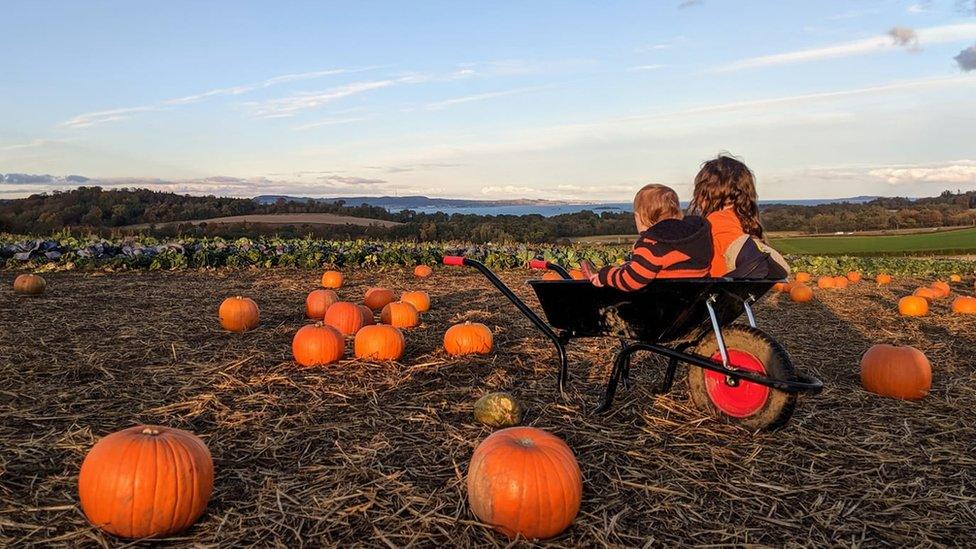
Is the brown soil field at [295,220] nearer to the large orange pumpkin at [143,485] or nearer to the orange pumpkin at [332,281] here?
the orange pumpkin at [332,281]

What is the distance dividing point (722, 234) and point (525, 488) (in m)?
2.07

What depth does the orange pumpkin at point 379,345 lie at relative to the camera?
15.8ft

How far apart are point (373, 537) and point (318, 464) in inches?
29.0

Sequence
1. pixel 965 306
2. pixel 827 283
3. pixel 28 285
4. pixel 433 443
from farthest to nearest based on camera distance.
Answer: pixel 827 283 < pixel 965 306 < pixel 28 285 < pixel 433 443

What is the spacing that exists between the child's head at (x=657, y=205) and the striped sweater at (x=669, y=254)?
0.27 m

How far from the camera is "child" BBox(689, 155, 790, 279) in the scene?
3602 millimetres

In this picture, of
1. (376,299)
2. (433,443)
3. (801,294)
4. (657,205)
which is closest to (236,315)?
(376,299)

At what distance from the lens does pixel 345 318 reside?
5.77m

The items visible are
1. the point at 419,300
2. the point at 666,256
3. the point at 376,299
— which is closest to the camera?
the point at 666,256

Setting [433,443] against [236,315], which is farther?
[236,315]

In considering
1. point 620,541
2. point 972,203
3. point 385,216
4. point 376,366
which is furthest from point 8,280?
point 972,203

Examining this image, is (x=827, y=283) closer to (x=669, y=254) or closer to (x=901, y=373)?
(x=901, y=373)

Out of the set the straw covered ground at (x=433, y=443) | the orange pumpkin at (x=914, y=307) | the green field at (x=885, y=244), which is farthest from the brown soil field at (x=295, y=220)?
the orange pumpkin at (x=914, y=307)

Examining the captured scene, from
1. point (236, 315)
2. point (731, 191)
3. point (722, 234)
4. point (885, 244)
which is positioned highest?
point (731, 191)
